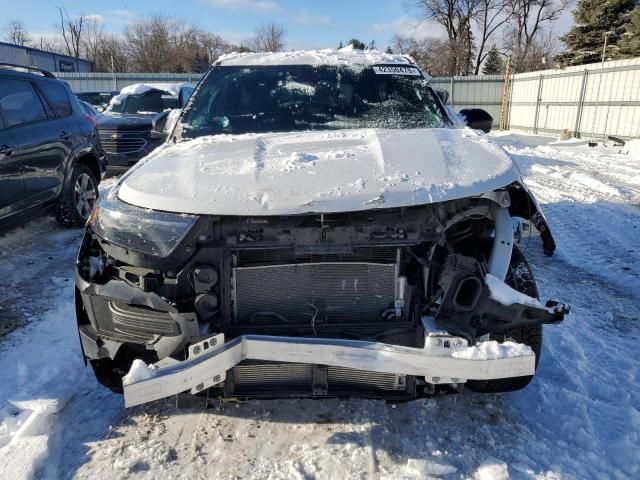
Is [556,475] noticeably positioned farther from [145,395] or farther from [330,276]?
[145,395]

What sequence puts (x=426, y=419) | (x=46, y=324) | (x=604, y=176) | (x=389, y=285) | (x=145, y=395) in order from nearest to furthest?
(x=145, y=395) < (x=389, y=285) < (x=426, y=419) < (x=46, y=324) < (x=604, y=176)

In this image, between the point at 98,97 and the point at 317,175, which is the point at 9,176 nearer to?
Result: the point at 317,175

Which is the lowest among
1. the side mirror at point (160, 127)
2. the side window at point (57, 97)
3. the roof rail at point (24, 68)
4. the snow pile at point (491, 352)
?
the snow pile at point (491, 352)

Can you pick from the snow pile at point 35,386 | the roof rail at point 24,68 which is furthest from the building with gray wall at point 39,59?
the snow pile at point 35,386

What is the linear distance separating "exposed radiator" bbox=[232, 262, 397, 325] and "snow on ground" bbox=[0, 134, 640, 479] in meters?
0.62

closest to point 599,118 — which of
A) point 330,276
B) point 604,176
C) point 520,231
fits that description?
point 604,176

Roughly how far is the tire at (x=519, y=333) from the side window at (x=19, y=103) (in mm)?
5014

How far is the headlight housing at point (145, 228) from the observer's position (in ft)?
6.97

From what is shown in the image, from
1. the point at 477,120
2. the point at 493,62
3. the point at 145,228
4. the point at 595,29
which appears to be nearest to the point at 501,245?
the point at 145,228

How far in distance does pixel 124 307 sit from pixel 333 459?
118 cm

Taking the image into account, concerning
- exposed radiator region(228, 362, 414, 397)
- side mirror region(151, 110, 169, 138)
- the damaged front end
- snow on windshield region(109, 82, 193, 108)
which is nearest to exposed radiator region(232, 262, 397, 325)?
the damaged front end

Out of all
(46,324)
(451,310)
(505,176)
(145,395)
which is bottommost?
(46,324)

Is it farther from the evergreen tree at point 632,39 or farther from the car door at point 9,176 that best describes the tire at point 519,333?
the evergreen tree at point 632,39

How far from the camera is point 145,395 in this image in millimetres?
1967
